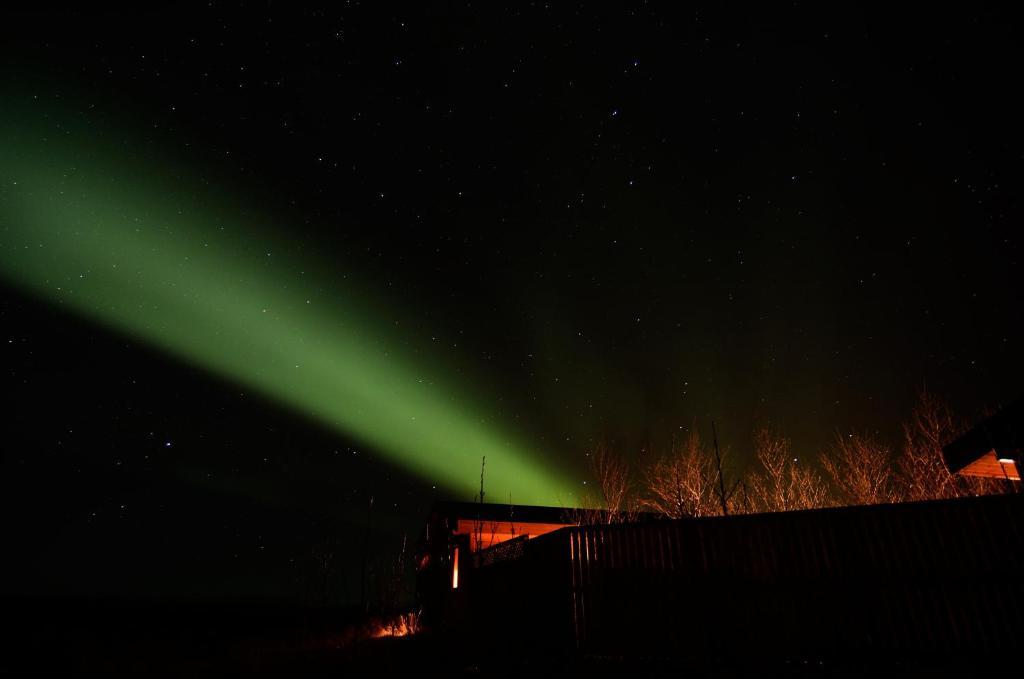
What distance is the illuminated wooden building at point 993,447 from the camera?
961 centimetres

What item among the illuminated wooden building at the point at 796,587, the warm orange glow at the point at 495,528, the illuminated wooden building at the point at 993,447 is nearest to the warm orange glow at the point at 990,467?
the illuminated wooden building at the point at 993,447

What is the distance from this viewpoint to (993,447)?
33.6 ft

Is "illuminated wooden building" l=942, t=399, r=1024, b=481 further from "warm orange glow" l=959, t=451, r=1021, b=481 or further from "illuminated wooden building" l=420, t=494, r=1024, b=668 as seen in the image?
"illuminated wooden building" l=420, t=494, r=1024, b=668

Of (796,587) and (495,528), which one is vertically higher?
(495,528)

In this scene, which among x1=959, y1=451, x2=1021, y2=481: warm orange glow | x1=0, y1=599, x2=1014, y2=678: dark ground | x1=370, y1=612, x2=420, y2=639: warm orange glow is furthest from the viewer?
x1=370, y1=612, x2=420, y2=639: warm orange glow

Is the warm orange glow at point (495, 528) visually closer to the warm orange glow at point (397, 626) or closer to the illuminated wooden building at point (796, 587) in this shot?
the warm orange glow at point (397, 626)

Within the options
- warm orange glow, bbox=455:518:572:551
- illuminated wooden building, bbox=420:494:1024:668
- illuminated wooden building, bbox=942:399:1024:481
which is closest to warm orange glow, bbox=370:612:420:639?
warm orange glow, bbox=455:518:572:551

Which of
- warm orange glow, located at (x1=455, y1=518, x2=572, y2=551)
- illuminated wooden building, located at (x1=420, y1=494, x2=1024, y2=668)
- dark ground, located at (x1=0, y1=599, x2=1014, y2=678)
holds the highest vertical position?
warm orange glow, located at (x1=455, y1=518, x2=572, y2=551)

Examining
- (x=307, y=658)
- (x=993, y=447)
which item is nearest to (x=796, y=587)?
(x=993, y=447)

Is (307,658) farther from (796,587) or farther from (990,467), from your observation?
(990,467)

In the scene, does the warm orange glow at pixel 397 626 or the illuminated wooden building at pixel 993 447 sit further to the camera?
the warm orange glow at pixel 397 626

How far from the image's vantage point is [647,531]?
8812 millimetres

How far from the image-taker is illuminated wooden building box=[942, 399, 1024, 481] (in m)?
9.61

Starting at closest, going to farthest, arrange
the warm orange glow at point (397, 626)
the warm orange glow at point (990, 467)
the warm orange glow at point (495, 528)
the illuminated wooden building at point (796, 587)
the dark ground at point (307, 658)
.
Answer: the illuminated wooden building at point (796, 587) < the dark ground at point (307, 658) < the warm orange glow at point (990, 467) < the warm orange glow at point (397, 626) < the warm orange glow at point (495, 528)
